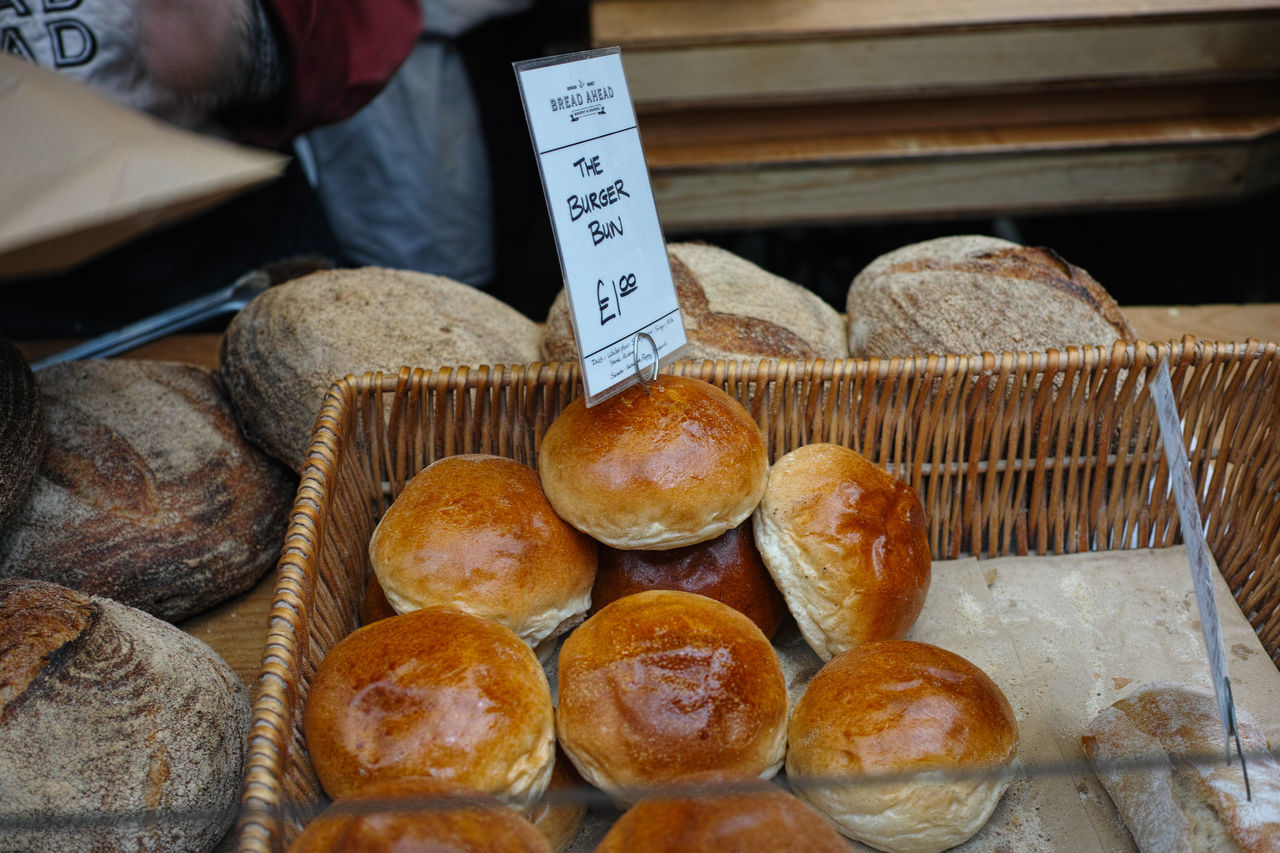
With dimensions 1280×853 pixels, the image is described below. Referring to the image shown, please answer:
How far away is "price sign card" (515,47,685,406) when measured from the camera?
1.05m

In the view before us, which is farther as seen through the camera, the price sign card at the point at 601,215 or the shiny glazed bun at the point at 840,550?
Result: the shiny glazed bun at the point at 840,550

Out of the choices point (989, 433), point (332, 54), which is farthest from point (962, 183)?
point (332, 54)

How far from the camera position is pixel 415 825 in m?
0.78

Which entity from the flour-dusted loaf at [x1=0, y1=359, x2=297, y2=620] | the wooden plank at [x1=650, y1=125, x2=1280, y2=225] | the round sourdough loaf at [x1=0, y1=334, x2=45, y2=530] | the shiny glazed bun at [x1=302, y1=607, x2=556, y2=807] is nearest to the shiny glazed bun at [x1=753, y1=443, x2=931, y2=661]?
the shiny glazed bun at [x1=302, y1=607, x2=556, y2=807]

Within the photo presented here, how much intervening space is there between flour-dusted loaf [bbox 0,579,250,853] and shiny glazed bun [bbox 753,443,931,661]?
755 mm

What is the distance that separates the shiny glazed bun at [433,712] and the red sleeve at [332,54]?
1566mm

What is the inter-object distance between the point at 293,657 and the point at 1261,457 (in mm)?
1455

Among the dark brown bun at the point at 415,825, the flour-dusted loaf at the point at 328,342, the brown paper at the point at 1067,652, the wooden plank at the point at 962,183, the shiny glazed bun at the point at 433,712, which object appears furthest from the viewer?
the wooden plank at the point at 962,183

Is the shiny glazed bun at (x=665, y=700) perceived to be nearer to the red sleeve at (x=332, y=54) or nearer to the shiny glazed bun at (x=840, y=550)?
the shiny glazed bun at (x=840, y=550)

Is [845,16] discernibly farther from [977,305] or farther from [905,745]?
[905,745]

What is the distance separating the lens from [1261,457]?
1456 mm

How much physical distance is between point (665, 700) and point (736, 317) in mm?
921

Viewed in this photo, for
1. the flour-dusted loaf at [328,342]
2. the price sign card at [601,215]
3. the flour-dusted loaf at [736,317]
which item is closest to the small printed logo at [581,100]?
the price sign card at [601,215]

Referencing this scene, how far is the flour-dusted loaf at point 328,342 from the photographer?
64.2 inches
